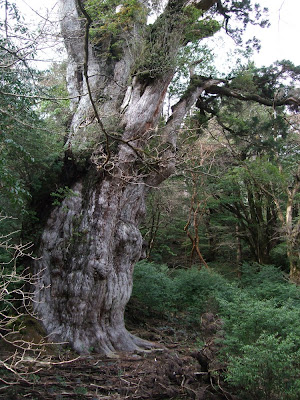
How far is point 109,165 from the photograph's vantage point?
23.5 ft

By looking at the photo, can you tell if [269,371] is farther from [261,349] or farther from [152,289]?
[152,289]

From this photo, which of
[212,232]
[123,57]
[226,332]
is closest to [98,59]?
[123,57]

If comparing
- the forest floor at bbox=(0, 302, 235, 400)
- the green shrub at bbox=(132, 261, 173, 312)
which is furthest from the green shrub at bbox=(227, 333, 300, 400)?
the green shrub at bbox=(132, 261, 173, 312)

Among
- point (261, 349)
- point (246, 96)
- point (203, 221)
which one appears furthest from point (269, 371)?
point (203, 221)

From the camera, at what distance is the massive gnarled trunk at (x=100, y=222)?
6309 mm

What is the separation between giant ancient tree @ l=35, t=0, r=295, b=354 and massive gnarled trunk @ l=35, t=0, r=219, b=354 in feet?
0.06

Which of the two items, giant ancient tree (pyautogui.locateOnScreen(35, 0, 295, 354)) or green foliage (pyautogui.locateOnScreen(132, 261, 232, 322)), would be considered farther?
green foliage (pyautogui.locateOnScreen(132, 261, 232, 322))

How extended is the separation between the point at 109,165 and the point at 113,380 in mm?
3840

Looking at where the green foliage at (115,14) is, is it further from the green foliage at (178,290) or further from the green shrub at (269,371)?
the green shrub at (269,371)

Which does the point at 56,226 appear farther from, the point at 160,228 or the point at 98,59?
the point at 160,228

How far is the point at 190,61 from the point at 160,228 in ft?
27.1

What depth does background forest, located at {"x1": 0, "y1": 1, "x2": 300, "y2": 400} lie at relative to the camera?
14.3ft

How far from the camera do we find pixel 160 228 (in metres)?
16.2

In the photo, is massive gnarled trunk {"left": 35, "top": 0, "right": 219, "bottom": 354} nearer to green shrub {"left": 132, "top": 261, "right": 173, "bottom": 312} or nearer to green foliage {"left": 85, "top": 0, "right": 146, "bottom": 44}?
green foliage {"left": 85, "top": 0, "right": 146, "bottom": 44}
